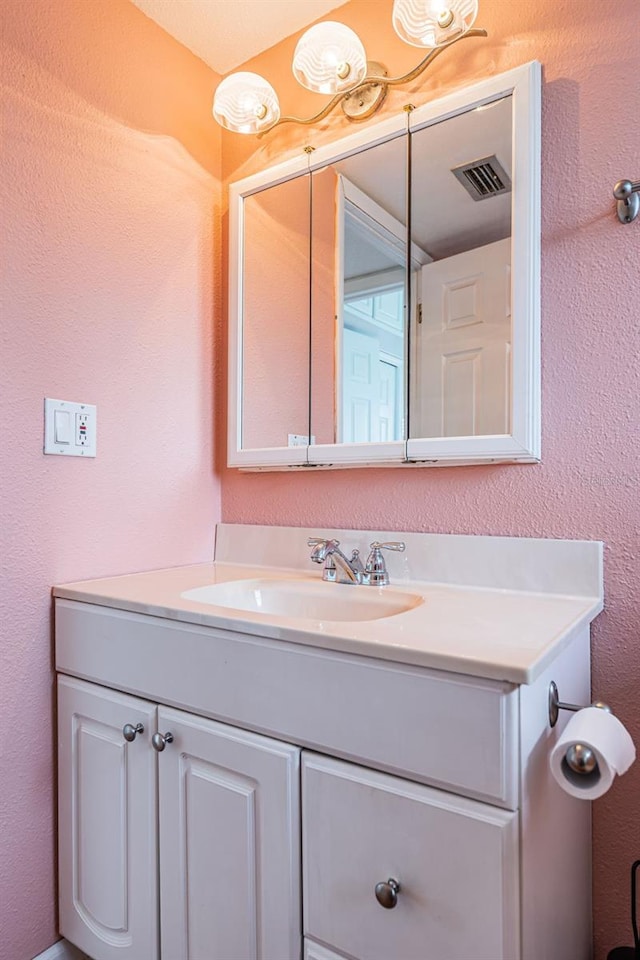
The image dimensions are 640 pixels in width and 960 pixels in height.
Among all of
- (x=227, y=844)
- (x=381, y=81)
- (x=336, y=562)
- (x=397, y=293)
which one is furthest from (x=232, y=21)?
(x=227, y=844)

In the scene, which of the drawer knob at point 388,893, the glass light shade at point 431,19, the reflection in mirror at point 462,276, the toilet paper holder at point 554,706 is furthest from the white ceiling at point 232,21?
the drawer knob at point 388,893

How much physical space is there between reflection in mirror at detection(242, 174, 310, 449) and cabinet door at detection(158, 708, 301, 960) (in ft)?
2.38

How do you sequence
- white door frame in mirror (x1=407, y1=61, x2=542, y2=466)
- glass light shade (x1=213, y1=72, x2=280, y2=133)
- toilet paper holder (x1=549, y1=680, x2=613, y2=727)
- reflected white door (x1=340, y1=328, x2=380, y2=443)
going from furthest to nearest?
glass light shade (x1=213, y1=72, x2=280, y2=133), reflected white door (x1=340, y1=328, x2=380, y2=443), white door frame in mirror (x1=407, y1=61, x2=542, y2=466), toilet paper holder (x1=549, y1=680, x2=613, y2=727)

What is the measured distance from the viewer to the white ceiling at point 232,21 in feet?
4.38

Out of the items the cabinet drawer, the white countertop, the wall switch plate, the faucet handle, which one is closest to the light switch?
the wall switch plate

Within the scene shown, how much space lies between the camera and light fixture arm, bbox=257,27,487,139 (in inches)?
44.3

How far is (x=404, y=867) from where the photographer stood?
714mm

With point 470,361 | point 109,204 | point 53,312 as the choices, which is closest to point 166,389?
point 53,312

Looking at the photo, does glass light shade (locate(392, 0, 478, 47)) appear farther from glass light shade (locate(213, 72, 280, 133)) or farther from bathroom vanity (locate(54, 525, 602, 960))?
bathroom vanity (locate(54, 525, 602, 960))

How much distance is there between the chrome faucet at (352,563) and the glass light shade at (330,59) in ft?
3.38

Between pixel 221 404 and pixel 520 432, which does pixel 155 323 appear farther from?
pixel 520 432

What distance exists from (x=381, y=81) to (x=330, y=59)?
0.13m

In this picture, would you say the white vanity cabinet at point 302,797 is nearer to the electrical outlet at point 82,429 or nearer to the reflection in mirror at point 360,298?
the electrical outlet at point 82,429

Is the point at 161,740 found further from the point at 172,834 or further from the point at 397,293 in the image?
the point at 397,293
